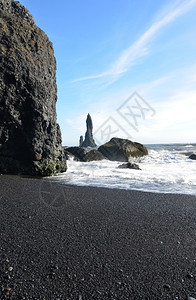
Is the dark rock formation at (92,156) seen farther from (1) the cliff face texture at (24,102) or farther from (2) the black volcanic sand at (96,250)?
(2) the black volcanic sand at (96,250)

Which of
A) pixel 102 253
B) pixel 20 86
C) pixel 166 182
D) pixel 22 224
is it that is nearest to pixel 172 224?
pixel 102 253

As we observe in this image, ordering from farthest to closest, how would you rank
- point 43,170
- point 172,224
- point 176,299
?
1. point 43,170
2. point 172,224
3. point 176,299

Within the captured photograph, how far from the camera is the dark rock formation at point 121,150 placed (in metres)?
18.0

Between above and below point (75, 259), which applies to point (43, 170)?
above

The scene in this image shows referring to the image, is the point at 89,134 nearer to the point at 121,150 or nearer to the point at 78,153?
the point at 78,153

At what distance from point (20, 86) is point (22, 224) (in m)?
6.39

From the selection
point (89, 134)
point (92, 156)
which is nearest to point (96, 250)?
point (92, 156)

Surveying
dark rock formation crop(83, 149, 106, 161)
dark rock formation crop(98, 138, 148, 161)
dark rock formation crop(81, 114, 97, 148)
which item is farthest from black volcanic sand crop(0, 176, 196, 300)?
dark rock formation crop(81, 114, 97, 148)

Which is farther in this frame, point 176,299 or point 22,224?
point 22,224

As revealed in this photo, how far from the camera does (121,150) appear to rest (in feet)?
59.7

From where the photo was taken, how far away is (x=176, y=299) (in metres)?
1.73

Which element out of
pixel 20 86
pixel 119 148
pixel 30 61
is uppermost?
pixel 30 61

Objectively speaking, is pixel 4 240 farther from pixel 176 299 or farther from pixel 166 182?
pixel 166 182

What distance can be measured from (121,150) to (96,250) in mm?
15969
